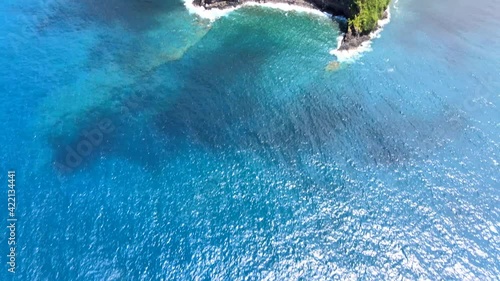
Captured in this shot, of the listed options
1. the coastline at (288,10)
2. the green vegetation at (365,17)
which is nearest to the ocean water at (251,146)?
the coastline at (288,10)

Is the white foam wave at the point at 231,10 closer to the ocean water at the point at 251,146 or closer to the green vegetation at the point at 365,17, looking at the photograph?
the ocean water at the point at 251,146

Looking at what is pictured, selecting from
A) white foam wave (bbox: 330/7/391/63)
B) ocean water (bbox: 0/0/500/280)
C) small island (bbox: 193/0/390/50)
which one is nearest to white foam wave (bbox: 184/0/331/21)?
ocean water (bbox: 0/0/500/280)

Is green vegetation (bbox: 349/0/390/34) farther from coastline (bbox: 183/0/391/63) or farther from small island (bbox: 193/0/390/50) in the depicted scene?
coastline (bbox: 183/0/391/63)

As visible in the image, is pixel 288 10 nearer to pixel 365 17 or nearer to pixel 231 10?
pixel 231 10

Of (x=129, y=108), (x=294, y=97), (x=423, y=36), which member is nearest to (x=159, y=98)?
(x=129, y=108)

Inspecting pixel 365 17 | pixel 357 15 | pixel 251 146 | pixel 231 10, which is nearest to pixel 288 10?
pixel 231 10

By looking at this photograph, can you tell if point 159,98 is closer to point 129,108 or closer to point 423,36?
point 129,108
